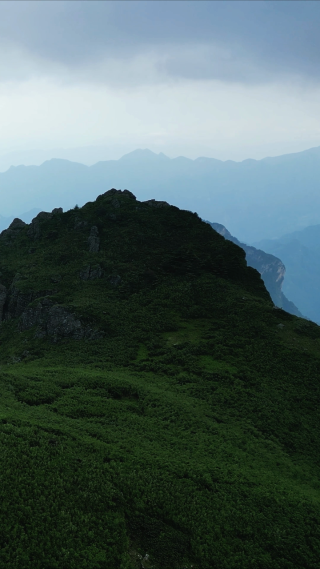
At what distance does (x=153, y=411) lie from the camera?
25.7 metres

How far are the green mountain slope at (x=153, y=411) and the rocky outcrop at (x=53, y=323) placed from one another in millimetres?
173

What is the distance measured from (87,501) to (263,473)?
1108cm

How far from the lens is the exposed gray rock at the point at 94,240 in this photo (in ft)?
195

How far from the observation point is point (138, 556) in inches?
541

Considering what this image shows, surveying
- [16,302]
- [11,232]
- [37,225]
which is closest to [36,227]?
[37,225]

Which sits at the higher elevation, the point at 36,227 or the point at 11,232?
the point at 36,227

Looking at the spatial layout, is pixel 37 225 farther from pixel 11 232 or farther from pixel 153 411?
pixel 153 411

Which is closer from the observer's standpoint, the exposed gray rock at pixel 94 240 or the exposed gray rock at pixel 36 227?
the exposed gray rock at pixel 94 240

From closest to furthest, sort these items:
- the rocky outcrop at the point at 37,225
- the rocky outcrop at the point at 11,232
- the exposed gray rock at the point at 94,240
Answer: the exposed gray rock at the point at 94,240
the rocky outcrop at the point at 37,225
the rocky outcrop at the point at 11,232

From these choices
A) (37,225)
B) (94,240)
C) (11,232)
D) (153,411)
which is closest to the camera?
(153,411)

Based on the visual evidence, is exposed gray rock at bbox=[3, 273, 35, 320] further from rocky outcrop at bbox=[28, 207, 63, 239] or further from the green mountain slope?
rocky outcrop at bbox=[28, 207, 63, 239]

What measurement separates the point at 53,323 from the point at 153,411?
21635mm

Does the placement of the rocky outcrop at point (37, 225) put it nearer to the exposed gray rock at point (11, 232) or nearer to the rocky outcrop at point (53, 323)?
the exposed gray rock at point (11, 232)

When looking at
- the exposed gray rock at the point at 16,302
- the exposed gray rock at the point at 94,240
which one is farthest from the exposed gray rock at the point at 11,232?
the exposed gray rock at the point at 16,302
